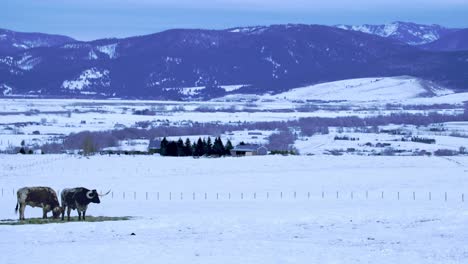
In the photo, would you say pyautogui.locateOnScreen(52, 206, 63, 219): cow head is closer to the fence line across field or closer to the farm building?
the fence line across field

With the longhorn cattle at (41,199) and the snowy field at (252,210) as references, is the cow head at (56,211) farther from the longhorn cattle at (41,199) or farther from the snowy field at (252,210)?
the snowy field at (252,210)

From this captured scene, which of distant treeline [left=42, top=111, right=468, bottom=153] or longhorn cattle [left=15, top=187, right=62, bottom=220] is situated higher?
distant treeline [left=42, top=111, right=468, bottom=153]

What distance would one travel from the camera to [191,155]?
8119 centimetres

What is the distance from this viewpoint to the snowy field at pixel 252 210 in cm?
2450

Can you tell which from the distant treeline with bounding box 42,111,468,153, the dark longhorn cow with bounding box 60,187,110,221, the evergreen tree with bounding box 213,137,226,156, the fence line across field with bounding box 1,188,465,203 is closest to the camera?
the dark longhorn cow with bounding box 60,187,110,221

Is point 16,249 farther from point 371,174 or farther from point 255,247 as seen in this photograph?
point 371,174

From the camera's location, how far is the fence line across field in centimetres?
4650

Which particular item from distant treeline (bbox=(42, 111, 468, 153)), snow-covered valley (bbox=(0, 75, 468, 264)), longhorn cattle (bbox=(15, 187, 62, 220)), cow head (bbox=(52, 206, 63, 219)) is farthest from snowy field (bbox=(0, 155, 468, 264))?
distant treeline (bbox=(42, 111, 468, 153))

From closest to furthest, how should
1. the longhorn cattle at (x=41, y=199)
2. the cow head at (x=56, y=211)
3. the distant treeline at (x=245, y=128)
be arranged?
the longhorn cattle at (x=41, y=199)
the cow head at (x=56, y=211)
the distant treeline at (x=245, y=128)

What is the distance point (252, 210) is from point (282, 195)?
9983 millimetres

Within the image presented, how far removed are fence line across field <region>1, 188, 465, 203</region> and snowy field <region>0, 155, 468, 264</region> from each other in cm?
7

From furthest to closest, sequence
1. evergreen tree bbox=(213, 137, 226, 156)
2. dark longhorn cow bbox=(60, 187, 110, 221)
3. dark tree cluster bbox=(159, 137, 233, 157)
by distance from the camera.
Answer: evergreen tree bbox=(213, 137, 226, 156) < dark tree cluster bbox=(159, 137, 233, 157) < dark longhorn cow bbox=(60, 187, 110, 221)

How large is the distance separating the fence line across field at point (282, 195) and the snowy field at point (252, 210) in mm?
66

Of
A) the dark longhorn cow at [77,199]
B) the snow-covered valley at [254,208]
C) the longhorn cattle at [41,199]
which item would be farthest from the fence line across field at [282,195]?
the dark longhorn cow at [77,199]
